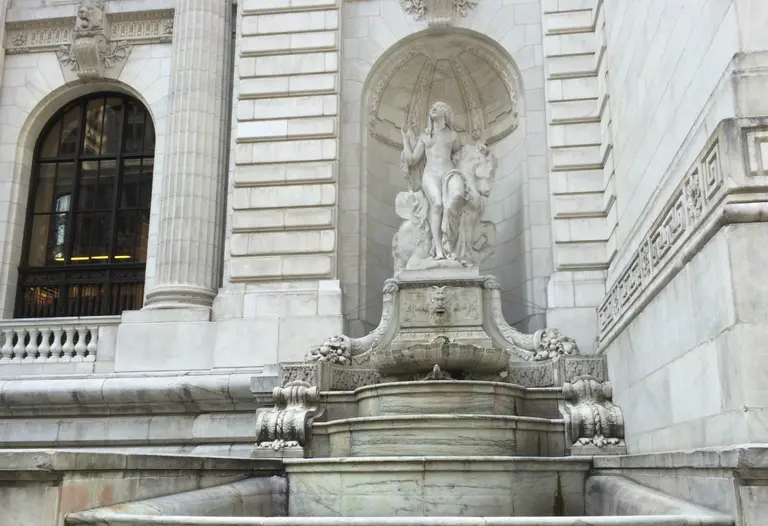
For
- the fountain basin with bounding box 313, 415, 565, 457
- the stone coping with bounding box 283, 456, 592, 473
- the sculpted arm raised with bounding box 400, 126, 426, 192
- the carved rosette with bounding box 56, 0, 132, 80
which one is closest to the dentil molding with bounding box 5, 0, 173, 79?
the carved rosette with bounding box 56, 0, 132, 80

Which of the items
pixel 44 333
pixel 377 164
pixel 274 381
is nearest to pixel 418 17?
pixel 377 164

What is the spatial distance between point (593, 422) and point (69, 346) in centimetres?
1087

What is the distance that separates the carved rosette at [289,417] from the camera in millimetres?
11547

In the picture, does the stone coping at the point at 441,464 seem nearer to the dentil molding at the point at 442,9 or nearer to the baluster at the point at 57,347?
the baluster at the point at 57,347

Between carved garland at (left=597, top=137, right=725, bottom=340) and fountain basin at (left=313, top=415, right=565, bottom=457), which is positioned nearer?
carved garland at (left=597, top=137, right=725, bottom=340)

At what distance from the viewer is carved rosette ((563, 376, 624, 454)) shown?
1079 cm

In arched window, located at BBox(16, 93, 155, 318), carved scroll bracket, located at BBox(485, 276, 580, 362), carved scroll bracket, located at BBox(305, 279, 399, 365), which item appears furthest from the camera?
arched window, located at BBox(16, 93, 155, 318)

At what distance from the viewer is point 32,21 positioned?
1941 centimetres

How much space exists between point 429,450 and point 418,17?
1096 centimetres

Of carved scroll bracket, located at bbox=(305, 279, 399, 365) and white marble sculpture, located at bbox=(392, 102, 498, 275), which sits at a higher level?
white marble sculpture, located at bbox=(392, 102, 498, 275)

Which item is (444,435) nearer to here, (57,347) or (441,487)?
(441,487)

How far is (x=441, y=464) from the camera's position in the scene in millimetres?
8398

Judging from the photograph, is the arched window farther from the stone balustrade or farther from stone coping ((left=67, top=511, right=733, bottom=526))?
stone coping ((left=67, top=511, right=733, bottom=526))

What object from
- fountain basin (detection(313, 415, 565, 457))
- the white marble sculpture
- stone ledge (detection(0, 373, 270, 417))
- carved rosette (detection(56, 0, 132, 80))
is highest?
carved rosette (detection(56, 0, 132, 80))
